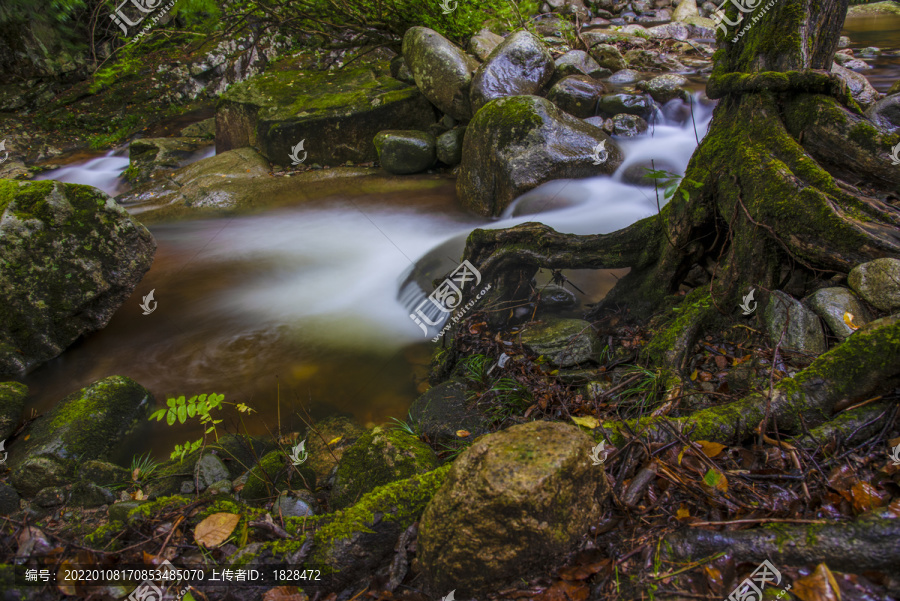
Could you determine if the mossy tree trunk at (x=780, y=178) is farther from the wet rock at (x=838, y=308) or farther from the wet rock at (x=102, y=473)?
the wet rock at (x=102, y=473)

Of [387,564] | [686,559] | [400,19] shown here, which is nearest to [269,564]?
[387,564]

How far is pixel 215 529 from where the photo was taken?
218cm

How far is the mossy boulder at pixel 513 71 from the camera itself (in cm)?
838

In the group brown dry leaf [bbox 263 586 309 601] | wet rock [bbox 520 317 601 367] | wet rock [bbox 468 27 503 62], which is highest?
wet rock [bbox 468 27 503 62]

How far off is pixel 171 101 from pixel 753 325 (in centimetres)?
A: 1482

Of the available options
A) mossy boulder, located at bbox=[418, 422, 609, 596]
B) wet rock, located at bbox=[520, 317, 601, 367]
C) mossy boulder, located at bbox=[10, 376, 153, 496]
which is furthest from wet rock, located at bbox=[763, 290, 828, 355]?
mossy boulder, located at bbox=[10, 376, 153, 496]

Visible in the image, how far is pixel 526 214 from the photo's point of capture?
705 centimetres

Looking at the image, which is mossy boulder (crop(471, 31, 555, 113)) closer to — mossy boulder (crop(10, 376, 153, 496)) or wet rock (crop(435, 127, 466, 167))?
wet rock (crop(435, 127, 466, 167))

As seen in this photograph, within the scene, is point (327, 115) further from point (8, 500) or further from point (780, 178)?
point (780, 178)

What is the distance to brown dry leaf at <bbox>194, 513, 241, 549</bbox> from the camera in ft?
6.97

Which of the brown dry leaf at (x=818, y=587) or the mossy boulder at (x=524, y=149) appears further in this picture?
the mossy boulder at (x=524, y=149)

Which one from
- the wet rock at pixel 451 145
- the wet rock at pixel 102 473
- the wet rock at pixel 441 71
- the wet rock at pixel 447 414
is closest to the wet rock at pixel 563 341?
the wet rock at pixel 447 414

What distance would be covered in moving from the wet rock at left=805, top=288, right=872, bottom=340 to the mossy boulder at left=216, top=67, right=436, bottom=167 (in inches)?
319

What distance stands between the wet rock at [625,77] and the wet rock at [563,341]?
24.1 ft
